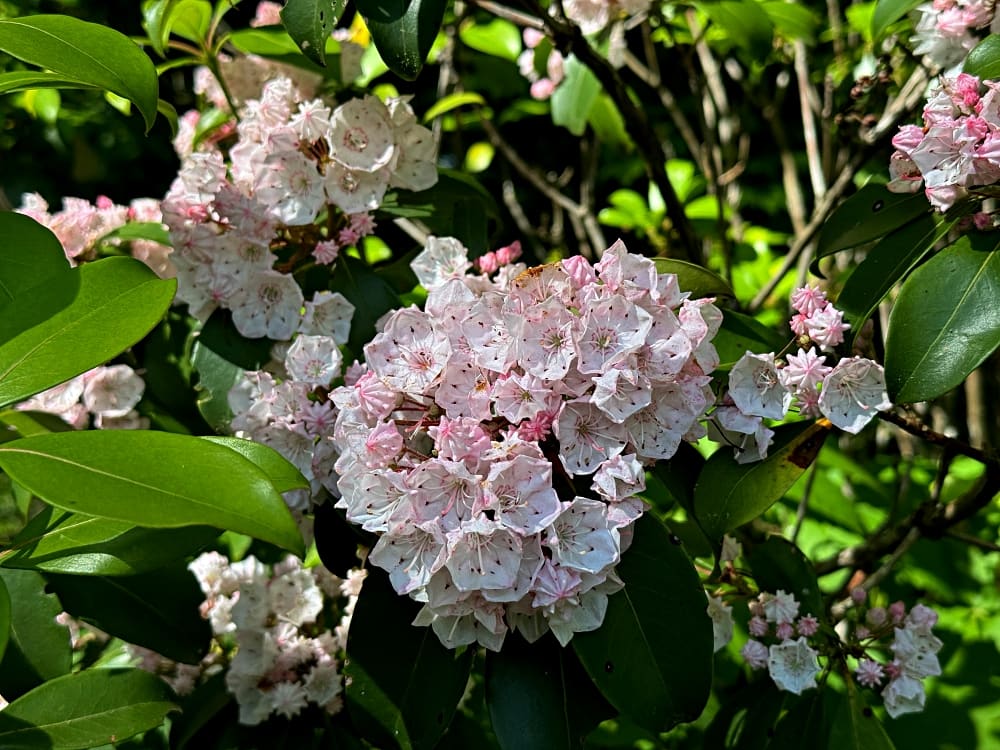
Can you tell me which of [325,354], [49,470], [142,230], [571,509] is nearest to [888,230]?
[571,509]

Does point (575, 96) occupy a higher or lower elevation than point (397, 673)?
higher

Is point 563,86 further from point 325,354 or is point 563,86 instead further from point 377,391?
point 377,391

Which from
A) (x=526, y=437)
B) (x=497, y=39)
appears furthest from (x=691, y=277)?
(x=497, y=39)

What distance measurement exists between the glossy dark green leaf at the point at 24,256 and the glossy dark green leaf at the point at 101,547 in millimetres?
250

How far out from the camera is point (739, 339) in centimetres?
120

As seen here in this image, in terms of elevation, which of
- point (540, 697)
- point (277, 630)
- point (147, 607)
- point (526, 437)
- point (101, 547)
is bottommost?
point (277, 630)

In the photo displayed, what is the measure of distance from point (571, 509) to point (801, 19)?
1470 millimetres

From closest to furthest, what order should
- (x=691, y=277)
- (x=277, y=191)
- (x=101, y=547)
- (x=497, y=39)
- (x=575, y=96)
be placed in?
(x=101, y=547), (x=691, y=277), (x=277, y=191), (x=575, y=96), (x=497, y=39)

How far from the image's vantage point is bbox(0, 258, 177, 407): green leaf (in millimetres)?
949

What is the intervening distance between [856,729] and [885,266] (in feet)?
1.98

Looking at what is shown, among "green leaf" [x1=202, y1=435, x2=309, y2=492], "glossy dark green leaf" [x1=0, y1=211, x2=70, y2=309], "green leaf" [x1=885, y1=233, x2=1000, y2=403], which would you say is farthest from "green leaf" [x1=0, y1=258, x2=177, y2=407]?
"green leaf" [x1=885, y1=233, x2=1000, y2=403]

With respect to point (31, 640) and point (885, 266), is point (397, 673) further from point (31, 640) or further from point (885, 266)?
point (885, 266)

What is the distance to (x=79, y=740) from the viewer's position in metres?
1.07

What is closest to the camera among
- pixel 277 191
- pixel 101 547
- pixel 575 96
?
pixel 101 547
